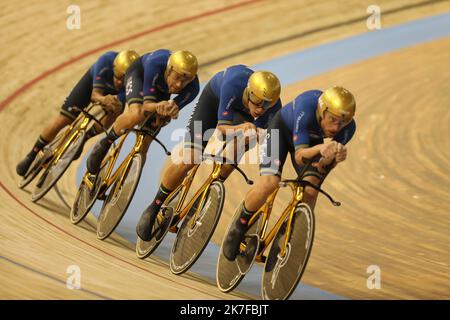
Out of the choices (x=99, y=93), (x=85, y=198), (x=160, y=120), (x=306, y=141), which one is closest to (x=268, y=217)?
(x=306, y=141)

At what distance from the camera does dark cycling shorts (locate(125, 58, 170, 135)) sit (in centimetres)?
704

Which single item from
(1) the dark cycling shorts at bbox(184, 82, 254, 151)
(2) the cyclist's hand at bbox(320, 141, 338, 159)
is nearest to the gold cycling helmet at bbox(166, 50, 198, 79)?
(1) the dark cycling shorts at bbox(184, 82, 254, 151)

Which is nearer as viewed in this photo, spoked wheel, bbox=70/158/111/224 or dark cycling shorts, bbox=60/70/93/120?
spoked wheel, bbox=70/158/111/224

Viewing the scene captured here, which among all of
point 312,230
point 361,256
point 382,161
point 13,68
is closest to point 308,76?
point 382,161

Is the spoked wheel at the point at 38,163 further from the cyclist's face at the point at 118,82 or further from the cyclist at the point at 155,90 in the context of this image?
the cyclist at the point at 155,90

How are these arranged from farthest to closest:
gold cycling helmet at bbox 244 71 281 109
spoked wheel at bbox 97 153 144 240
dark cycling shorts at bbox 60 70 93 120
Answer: dark cycling shorts at bbox 60 70 93 120 < spoked wheel at bbox 97 153 144 240 < gold cycling helmet at bbox 244 71 281 109

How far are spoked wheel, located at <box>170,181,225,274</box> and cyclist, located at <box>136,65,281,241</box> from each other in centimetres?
20

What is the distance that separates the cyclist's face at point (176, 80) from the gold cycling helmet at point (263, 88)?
2.54 feet

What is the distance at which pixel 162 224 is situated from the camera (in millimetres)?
6789

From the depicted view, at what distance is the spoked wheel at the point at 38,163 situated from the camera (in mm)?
7953

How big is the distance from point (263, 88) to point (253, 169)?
3.29 m

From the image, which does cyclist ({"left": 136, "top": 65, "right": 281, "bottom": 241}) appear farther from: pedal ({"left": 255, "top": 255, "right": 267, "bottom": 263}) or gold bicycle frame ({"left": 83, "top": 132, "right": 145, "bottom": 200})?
pedal ({"left": 255, "top": 255, "right": 267, "bottom": 263})

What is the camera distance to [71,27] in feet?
37.6
